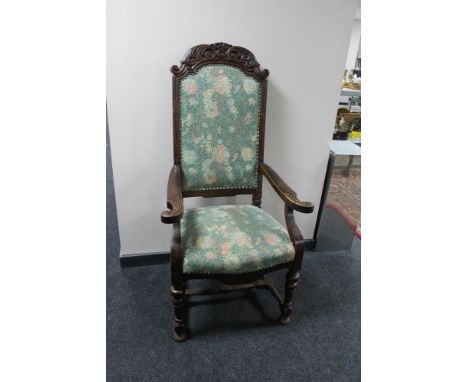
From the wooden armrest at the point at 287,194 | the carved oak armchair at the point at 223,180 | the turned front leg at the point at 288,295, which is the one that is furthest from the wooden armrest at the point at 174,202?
the turned front leg at the point at 288,295

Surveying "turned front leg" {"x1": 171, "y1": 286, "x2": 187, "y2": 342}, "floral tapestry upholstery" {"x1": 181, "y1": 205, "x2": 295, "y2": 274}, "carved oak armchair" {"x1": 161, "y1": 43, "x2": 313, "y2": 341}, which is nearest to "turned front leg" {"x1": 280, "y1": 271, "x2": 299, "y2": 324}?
"carved oak armchair" {"x1": 161, "y1": 43, "x2": 313, "y2": 341}

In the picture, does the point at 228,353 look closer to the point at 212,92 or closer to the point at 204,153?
the point at 204,153

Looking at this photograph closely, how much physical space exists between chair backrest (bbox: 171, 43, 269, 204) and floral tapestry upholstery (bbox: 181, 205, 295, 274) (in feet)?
0.74

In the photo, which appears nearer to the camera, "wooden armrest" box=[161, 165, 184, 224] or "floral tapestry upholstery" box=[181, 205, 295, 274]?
"wooden armrest" box=[161, 165, 184, 224]

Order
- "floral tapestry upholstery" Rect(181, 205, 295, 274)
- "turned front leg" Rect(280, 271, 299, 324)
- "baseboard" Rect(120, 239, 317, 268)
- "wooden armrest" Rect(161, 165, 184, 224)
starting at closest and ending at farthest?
1. "wooden armrest" Rect(161, 165, 184, 224)
2. "floral tapestry upholstery" Rect(181, 205, 295, 274)
3. "turned front leg" Rect(280, 271, 299, 324)
4. "baseboard" Rect(120, 239, 317, 268)

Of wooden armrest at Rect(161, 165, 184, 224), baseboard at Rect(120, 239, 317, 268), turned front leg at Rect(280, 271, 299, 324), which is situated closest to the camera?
wooden armrest at Rect(161, 165, 184, 224)

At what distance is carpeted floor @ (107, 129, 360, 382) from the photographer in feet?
3.99

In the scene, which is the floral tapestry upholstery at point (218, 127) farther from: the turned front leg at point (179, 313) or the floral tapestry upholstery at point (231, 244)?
the turned front leg at point (179, 313)

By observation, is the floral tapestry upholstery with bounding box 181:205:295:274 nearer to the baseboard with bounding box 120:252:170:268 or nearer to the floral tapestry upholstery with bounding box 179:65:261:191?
the floral tapestry upholstery with bounding box 179:65:261:191

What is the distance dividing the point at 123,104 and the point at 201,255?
86 cm

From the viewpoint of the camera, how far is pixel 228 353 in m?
1.28

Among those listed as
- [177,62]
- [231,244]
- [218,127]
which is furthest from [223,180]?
[177,62]

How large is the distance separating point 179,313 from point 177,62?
1.18 metres

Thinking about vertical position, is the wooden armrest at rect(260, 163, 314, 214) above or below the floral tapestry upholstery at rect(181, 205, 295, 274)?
above
